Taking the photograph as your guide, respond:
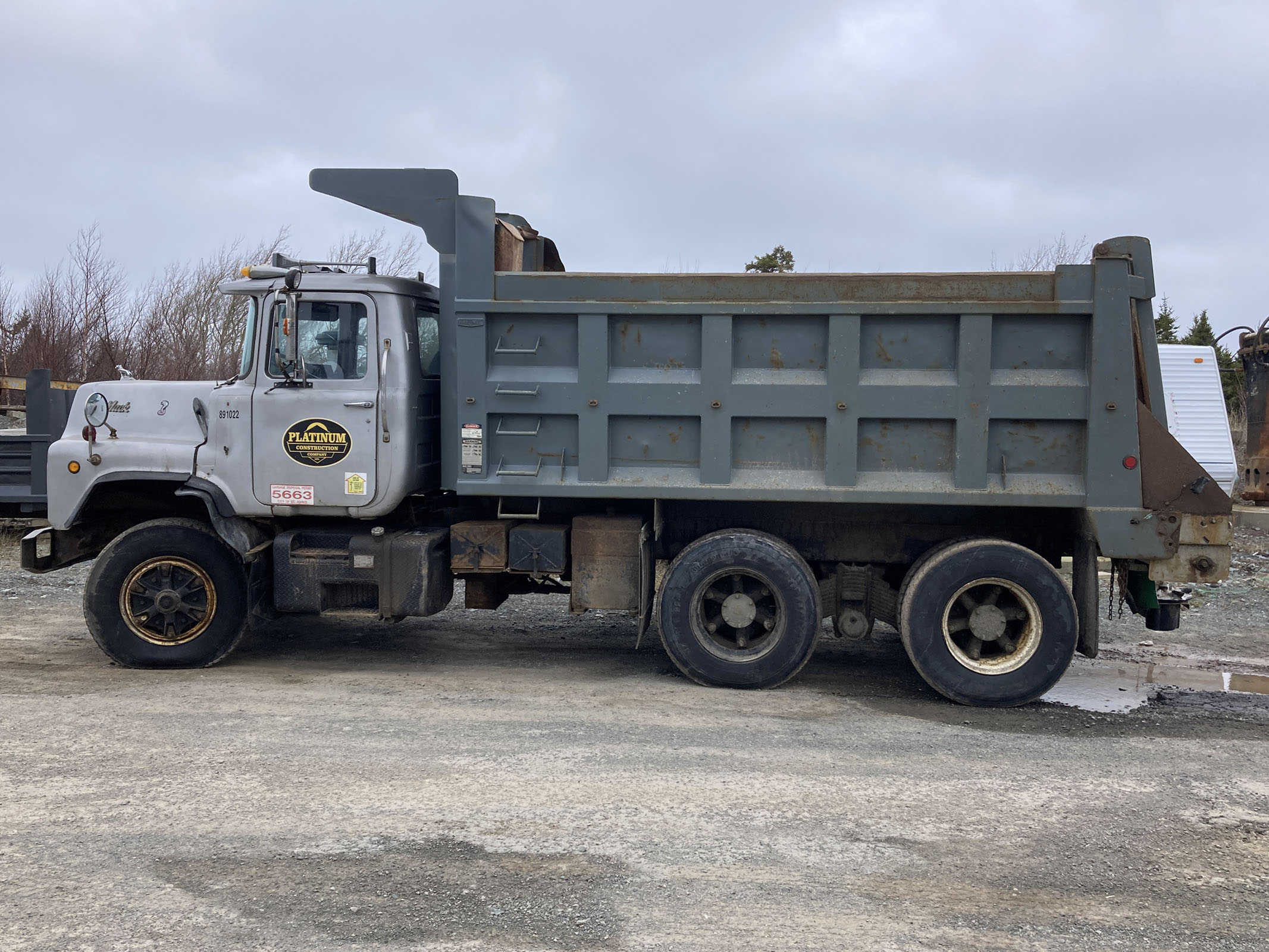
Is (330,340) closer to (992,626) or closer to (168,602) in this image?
(168,602)

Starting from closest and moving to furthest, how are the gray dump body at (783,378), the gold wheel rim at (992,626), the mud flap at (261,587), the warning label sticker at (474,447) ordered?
the gray dump body at (783,378) < the gold wheel rim at (992,626) < the warning label sticker at (474,447) < the mud flap at (261,587)

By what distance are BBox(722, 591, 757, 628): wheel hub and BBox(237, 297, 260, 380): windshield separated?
3.75m

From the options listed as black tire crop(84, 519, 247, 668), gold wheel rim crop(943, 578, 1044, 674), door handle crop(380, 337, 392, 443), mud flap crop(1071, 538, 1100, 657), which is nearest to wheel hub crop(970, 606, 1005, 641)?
gold wheel rim crop(943, 578, 1044, 674)

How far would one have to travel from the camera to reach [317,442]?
6.88 m

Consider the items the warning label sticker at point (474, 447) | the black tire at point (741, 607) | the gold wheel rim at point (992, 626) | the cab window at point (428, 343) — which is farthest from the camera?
the cab window at point (428, 343)

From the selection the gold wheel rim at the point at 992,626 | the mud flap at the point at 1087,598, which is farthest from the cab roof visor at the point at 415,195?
the mud flap at the point at 1087,598

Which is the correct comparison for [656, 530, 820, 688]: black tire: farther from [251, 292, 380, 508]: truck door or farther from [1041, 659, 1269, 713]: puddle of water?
[251, 292, 380, 508]: truck door

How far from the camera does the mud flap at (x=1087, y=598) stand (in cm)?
647

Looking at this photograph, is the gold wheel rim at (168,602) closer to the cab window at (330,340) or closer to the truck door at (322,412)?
the truck door at (322,412)

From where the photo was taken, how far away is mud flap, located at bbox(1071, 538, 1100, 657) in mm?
6469

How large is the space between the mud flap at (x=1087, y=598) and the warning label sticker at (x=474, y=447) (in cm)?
407

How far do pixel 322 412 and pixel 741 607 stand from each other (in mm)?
3193

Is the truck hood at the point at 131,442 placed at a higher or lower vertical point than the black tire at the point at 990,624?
higher

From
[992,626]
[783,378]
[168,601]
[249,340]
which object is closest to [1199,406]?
[992,626]
